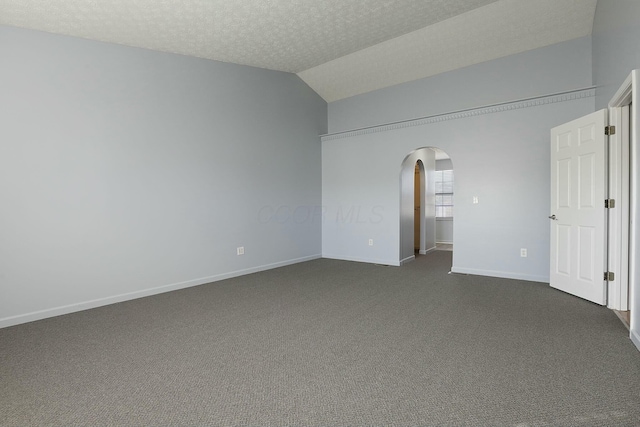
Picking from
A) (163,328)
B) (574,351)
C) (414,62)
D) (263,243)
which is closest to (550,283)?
(574,351)

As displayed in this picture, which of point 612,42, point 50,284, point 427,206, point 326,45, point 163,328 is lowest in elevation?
point 163,328

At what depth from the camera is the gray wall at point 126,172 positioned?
3.24 metres

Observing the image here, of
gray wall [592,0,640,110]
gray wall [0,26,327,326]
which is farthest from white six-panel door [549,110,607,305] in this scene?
gray wall [0,26,327,326]

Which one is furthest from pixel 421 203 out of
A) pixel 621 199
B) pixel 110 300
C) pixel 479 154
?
pixel 110 300

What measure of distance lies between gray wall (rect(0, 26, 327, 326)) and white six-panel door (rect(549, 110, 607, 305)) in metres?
4.09

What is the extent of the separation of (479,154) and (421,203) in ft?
8.25

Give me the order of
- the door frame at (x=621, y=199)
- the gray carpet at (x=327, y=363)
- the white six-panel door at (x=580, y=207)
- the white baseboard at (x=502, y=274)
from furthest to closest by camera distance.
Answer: the white baseboard at (x=502, y=274) < the white six-panel door at (x=580, y=207) < the door frame at (x=621, y=199) < the gray carpet at (x=327, y=363)

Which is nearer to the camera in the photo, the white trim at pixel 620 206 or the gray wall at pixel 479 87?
the white trim at pixel 620 206

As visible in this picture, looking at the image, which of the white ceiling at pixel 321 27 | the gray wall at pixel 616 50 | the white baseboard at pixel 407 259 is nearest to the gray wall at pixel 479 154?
the white baseboard at pixel 407 259

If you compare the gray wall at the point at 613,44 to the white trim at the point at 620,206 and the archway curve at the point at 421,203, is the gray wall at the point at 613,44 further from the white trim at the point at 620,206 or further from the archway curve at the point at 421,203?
the archway curve at the point at 421,203

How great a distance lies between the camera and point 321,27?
162 inches

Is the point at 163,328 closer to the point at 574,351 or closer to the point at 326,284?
the point at 326,284

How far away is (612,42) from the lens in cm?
335

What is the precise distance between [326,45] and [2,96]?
367cm
